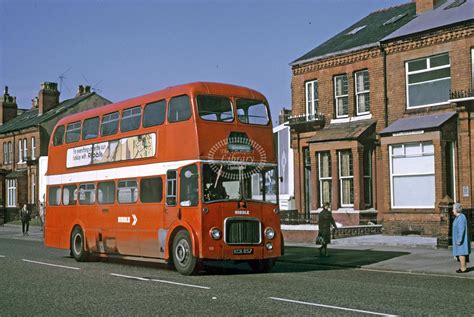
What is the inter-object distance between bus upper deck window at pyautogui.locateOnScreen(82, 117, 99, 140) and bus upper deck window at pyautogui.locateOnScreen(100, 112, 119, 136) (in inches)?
15.2

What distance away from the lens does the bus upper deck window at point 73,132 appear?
69.2ft

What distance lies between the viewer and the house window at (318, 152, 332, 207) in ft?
105

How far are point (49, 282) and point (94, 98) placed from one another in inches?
1934

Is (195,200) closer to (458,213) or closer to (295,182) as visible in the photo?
(458,213)

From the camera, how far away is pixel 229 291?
41.2 feet

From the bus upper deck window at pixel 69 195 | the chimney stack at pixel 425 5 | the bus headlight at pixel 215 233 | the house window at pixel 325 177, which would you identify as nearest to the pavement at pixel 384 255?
the bus headlight at pixel 215 233

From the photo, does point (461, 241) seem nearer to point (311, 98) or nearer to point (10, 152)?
point (311, 98)

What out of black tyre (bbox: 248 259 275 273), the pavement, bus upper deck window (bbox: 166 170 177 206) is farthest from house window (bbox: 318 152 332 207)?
bus upper deck window (bbox: 166 170 177 206)

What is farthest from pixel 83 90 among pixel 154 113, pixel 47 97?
pixel 154 113

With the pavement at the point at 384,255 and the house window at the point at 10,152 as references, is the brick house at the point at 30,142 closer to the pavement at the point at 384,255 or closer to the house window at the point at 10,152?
the house window at the point at 10,152

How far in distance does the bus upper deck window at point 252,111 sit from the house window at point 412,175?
12.0m

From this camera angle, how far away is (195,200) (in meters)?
15.8

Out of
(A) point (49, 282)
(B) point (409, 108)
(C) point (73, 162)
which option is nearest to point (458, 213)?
(A) point (49, 282)

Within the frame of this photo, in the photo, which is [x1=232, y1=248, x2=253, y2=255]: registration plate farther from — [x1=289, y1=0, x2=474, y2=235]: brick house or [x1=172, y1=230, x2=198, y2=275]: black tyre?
[x1=289, y1=0, x2=474, y2=235]: brick house
